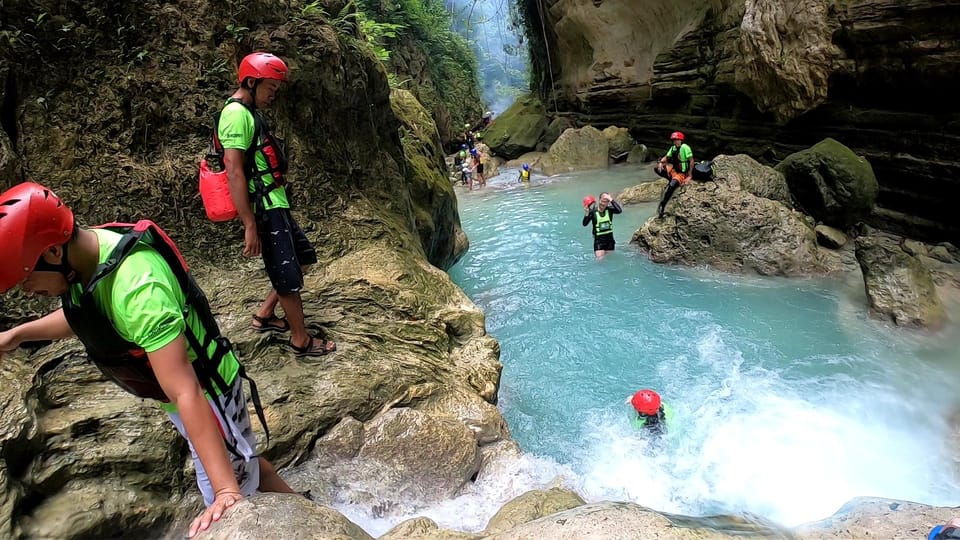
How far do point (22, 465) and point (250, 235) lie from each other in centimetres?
150

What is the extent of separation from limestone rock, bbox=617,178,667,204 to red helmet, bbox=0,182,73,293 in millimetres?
13061

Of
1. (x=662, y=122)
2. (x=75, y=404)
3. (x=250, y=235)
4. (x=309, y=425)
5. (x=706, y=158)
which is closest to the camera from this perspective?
(x=75, y=404)

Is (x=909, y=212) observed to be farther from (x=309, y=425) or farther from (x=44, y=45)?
(x=44, y=45)

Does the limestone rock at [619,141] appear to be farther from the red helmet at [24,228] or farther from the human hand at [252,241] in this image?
the red helmet at [24,228]

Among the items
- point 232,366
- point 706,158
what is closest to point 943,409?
point 232,366

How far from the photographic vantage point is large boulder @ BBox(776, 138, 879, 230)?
8.76 meters

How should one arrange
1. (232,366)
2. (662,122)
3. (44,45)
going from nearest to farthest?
(232,366), (44,45), (662,122)

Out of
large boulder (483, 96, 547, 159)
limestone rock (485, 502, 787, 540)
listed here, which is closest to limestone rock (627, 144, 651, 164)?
large boulder (483, 96, 547, 159)

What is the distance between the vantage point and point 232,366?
2072 millimetres

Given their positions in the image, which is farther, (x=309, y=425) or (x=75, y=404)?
(x=309, y=425)

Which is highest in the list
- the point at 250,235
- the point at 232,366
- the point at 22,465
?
the point at 250,235

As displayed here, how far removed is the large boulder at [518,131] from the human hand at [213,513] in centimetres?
2289

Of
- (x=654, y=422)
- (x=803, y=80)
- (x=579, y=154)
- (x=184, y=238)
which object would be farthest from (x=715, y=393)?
(x=579, y=154)

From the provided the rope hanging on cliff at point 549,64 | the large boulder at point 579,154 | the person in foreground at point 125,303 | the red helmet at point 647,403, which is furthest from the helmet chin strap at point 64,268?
the rope hanging on cliff at point 549,64
